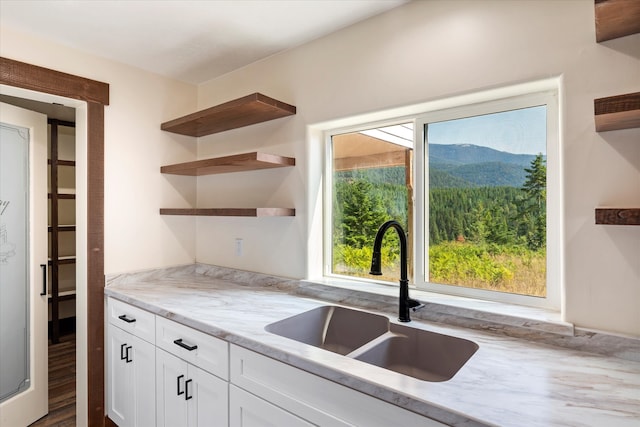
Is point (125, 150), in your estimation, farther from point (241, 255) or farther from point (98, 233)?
point (241, 255)

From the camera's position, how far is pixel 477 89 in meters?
1.44

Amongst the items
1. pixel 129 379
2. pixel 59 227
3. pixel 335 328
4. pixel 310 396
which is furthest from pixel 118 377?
pixel 59 227

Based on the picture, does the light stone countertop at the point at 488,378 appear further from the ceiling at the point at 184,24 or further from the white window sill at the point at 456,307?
the ceiling at the point at 184,24

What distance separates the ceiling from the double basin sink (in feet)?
4.65

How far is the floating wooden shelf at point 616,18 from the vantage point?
38.0 inches

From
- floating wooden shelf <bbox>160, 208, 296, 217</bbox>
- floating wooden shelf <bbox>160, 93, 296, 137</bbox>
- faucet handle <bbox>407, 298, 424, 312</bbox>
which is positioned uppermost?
floating wooden shelf <bbox>160, 93, 296, 137</bbox>

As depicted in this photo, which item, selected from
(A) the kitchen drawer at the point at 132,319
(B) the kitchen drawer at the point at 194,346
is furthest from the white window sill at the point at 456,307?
(A) the kitchen drawer at the point at 132,319

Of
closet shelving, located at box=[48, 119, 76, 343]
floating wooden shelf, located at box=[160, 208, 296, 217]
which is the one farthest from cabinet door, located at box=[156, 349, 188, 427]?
closet shelving, located at box=[48, 119, 76, 343]

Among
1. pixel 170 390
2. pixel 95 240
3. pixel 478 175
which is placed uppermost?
pixel 478 175

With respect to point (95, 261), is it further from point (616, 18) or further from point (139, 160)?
point (616, 18)

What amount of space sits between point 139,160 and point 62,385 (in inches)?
73.6

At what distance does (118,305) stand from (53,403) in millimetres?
1102

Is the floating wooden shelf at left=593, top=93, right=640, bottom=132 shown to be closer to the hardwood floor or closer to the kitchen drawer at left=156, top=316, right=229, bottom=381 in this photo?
the kitchen drawer at left=156, top=316, right=229, bottom=381

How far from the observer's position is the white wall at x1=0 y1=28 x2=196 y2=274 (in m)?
2.16
